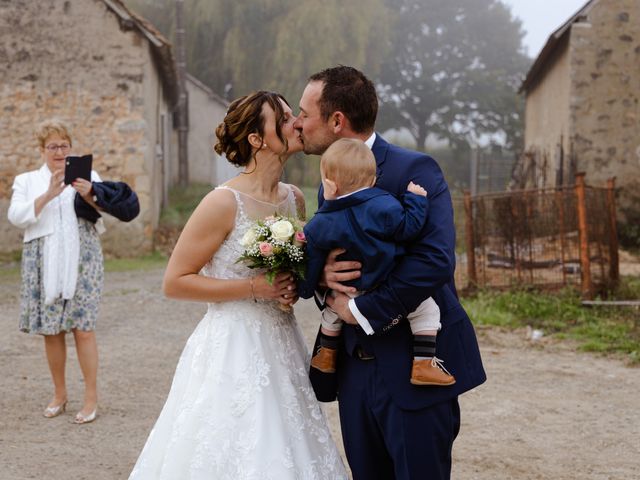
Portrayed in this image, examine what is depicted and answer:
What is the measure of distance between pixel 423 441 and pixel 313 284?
64cm

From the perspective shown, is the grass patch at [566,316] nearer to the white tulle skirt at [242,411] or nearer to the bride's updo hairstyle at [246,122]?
the white tulle skirt at [242,411]

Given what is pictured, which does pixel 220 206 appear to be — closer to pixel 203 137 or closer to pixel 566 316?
pixel 566 316

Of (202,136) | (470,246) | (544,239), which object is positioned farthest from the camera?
(202,136)

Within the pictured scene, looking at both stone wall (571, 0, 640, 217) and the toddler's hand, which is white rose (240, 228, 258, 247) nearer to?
the toddler's hand

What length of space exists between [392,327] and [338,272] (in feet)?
0.86

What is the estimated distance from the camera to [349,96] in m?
2.92

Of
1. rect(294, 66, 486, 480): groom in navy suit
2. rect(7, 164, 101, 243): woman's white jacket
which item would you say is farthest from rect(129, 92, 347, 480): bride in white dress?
rect(7, 164, 101, 243): woman's white jacket

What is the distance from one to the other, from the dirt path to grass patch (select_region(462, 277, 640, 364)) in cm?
36

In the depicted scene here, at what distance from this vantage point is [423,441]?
2.84 m

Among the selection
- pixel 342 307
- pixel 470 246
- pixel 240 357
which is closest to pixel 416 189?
pixel 342 307

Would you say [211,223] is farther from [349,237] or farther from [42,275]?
[42,275]

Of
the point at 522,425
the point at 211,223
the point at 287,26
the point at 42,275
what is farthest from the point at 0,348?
the point at 287,26

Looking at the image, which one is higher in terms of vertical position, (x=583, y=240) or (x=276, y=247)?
(x=276, y=247)

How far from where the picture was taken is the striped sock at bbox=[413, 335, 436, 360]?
2.83 m
